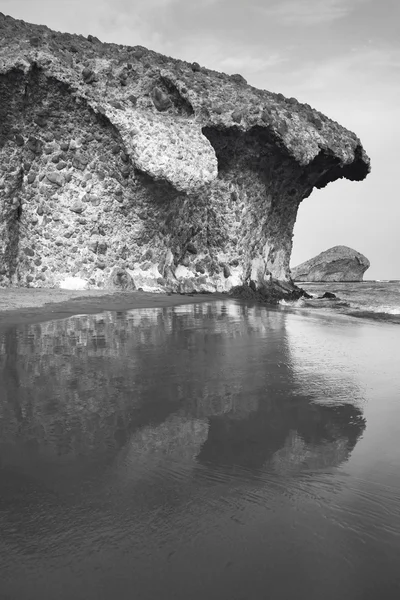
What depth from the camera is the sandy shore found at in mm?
7921

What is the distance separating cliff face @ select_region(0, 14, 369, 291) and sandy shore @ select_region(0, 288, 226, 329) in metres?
2.45

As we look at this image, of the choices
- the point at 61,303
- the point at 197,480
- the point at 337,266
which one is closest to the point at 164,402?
the point at 197,480

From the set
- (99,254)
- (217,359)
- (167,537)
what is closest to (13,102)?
(99,254)

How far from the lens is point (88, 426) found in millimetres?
2904

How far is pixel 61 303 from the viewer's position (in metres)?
9.87

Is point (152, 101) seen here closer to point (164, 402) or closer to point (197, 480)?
point (164, 402)

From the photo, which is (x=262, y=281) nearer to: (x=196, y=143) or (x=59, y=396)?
(x=196, y=143)

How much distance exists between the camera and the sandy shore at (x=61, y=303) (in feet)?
26.0

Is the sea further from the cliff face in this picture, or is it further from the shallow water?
the shallow water

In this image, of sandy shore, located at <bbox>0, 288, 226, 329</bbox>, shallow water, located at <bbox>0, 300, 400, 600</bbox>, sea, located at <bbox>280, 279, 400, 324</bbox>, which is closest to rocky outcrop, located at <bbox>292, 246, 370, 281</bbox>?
sea, located at <bbox>280, 279, 400, 324</bbox>

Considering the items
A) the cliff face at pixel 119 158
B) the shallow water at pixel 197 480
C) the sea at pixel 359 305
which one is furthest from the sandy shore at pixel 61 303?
the sea at pixel 359 305

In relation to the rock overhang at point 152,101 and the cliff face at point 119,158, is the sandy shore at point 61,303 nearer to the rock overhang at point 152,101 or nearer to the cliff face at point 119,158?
the cliff face at point 119,158

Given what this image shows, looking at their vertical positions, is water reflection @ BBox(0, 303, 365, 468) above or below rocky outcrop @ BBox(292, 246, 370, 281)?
below

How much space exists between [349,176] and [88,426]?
21306 mm
